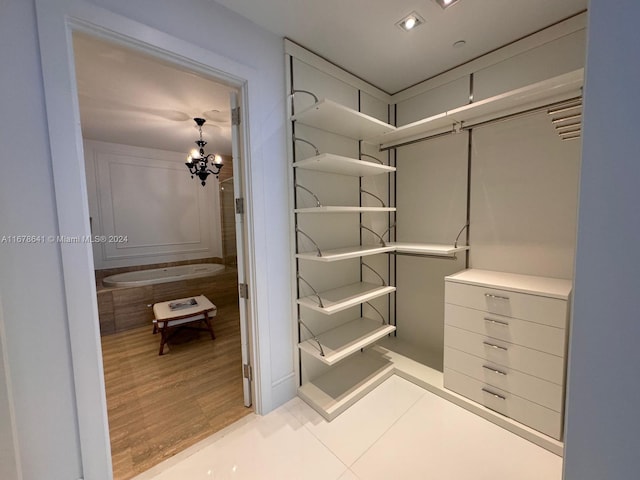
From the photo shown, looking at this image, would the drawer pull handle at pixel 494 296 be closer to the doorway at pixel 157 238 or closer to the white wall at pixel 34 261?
the doorway at pixel 157 238

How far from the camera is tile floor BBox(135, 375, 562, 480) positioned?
1.30 metres

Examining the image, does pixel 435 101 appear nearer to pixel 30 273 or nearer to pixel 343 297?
pixel 343 297

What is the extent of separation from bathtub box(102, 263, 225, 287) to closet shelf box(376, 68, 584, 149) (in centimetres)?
335

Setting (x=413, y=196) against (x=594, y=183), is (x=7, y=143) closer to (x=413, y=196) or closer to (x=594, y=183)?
(x=594, y=183)

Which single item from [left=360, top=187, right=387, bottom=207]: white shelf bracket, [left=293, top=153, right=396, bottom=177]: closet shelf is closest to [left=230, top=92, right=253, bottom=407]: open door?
[left=293, top=153, right=396, bottom=177]: closet shelf

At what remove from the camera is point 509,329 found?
154 centimetres

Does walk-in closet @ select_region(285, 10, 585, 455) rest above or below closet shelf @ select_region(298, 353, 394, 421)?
above

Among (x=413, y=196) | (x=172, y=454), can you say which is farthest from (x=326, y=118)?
(x=172, y=454)

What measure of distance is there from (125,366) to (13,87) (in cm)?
240

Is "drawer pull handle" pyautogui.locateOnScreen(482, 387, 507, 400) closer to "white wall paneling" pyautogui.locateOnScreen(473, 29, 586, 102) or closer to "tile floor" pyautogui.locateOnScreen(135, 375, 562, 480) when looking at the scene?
"tile floor" pyautogui.locateOnScreen(135, 375, 562, 480)

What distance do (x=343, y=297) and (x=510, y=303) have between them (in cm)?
107

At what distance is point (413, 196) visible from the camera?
7.90 ft

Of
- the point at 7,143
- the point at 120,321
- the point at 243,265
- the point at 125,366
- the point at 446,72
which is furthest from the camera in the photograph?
the point at 120,321

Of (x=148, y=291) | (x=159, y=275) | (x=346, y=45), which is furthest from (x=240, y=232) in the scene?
(x=159, y=275)
